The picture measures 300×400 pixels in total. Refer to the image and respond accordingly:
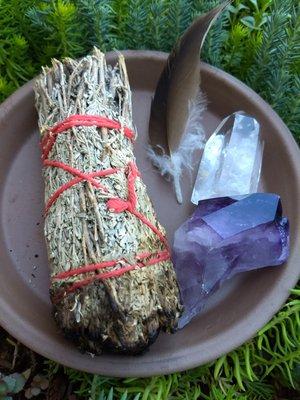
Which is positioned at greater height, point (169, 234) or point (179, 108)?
point (179, 108)

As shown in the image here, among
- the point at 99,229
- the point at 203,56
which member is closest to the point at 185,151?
the point at 203,56

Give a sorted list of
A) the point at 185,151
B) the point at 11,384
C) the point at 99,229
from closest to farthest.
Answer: the point at 99,229, the point at 11,384, the point at 185,151

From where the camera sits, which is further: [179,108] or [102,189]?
[179,108]

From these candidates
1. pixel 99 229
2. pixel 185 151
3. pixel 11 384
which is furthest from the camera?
pixel 185 151

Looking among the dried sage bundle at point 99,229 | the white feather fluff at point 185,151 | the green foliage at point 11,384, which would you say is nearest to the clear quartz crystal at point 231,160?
the white feather fluff at point 185,151

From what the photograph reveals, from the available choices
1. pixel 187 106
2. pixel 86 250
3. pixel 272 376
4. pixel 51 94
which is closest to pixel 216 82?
pixel 187 106

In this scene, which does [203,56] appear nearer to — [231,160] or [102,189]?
[231,160]

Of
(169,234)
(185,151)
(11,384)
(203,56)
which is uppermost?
(203,56)

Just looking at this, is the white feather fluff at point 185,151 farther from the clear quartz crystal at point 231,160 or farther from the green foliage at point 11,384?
the green foliage at point 11,384
